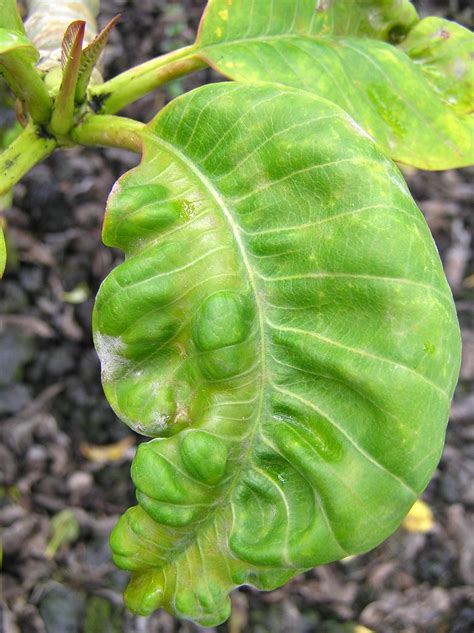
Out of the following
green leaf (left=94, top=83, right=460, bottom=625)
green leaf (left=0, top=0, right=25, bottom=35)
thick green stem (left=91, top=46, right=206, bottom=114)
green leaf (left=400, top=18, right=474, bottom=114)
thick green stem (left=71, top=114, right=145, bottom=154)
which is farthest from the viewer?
green leaf (left=400, top=18, right=474, bottom=114)

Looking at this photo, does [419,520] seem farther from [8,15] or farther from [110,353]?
[8,15]

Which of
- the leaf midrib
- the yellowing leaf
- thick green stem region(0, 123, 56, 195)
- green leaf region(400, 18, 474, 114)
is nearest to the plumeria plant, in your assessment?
the leaf midrib

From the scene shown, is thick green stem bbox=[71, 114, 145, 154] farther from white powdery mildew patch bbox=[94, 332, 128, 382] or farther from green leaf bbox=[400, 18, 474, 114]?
green leaf bbox=[400, 18, 474, 114]

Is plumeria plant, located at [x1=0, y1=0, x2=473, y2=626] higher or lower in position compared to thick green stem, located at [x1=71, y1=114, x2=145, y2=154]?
lower

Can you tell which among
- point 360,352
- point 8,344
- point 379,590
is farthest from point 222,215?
point 379,590

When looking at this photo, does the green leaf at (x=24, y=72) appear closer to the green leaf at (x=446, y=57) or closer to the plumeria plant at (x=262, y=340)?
the plumeria plant at (x=262, y=340)

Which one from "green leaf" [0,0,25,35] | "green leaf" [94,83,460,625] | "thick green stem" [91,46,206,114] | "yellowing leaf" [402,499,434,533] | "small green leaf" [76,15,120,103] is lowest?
"yellowing leaf" [402,499,434,533]

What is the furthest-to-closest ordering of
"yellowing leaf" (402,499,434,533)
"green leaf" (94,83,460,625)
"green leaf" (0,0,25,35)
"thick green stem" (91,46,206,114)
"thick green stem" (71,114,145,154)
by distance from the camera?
"yellowing leaf" (402,499,434,533), "thick green stem" (91,46,206,114), "thick green stem" (71,114,145,154), "green leaf" (0,0,25,35), "green leaf" (94,83,460,625)
